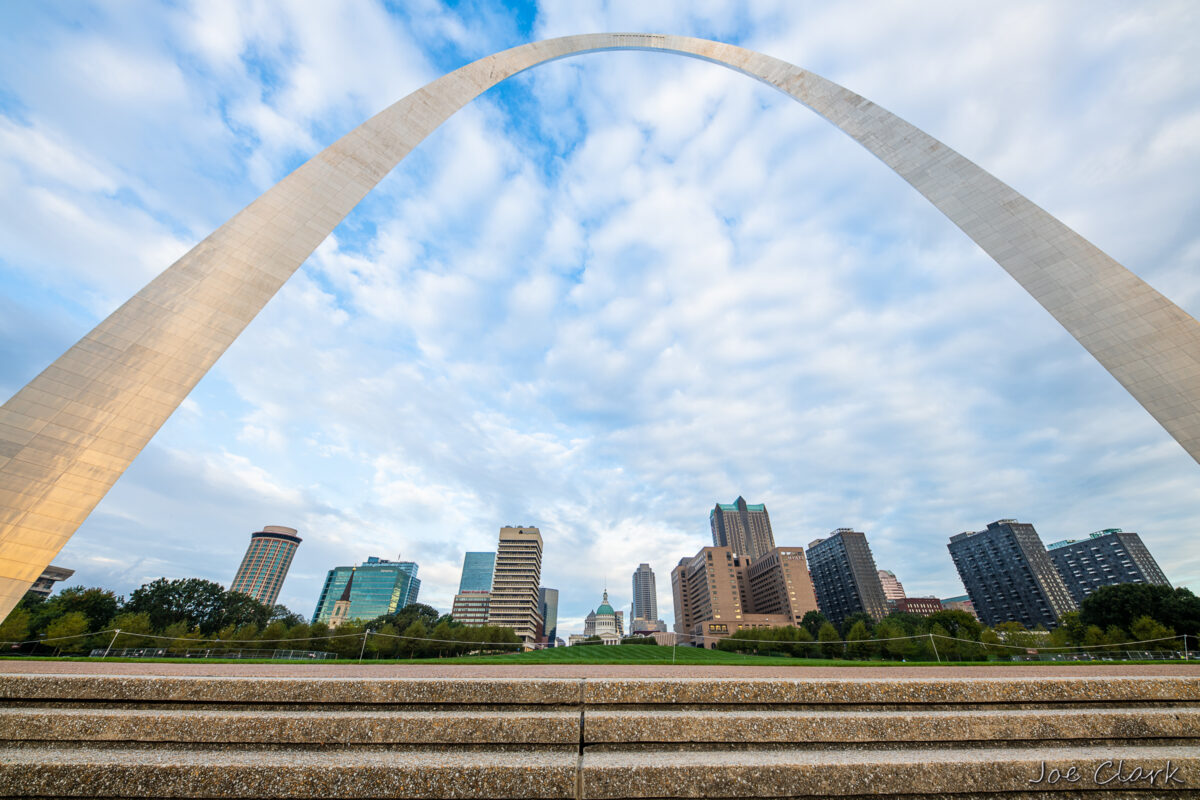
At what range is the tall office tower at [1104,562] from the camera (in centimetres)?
12656

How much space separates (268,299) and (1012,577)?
18774cm

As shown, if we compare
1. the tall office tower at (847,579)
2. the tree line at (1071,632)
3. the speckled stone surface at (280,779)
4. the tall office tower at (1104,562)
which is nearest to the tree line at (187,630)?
the speckled stone surface at (280,779)

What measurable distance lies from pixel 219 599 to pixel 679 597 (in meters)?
140

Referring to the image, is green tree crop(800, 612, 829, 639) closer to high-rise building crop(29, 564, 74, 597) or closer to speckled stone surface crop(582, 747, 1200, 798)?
speckled stone surface crop(582, 747, 1200, 798)

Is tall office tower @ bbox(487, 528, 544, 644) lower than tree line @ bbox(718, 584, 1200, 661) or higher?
higher

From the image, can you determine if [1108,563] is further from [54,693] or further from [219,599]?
[219,599]


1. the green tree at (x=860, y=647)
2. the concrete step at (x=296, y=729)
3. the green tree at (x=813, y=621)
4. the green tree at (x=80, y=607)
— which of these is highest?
the green tree at (x=813, y=621)

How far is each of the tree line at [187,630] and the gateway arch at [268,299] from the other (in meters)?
15.8

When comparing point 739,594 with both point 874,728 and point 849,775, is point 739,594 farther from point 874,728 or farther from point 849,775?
point 849,775

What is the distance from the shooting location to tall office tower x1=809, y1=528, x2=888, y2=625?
137625 mm

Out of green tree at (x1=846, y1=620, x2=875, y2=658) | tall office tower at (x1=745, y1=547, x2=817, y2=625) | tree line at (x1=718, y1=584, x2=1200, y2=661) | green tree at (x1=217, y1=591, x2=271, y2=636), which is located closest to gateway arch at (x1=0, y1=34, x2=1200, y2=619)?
tree line at (x1=718, y1=584, x2=1200, y2=661)

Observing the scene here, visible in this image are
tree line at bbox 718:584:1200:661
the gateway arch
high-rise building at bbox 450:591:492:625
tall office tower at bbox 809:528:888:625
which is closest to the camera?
the gateway arch

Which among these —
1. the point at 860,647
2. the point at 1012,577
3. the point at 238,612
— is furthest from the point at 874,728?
the point at 1012,577

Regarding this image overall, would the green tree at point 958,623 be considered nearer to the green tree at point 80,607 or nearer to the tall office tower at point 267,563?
the green tree at point 80,607
